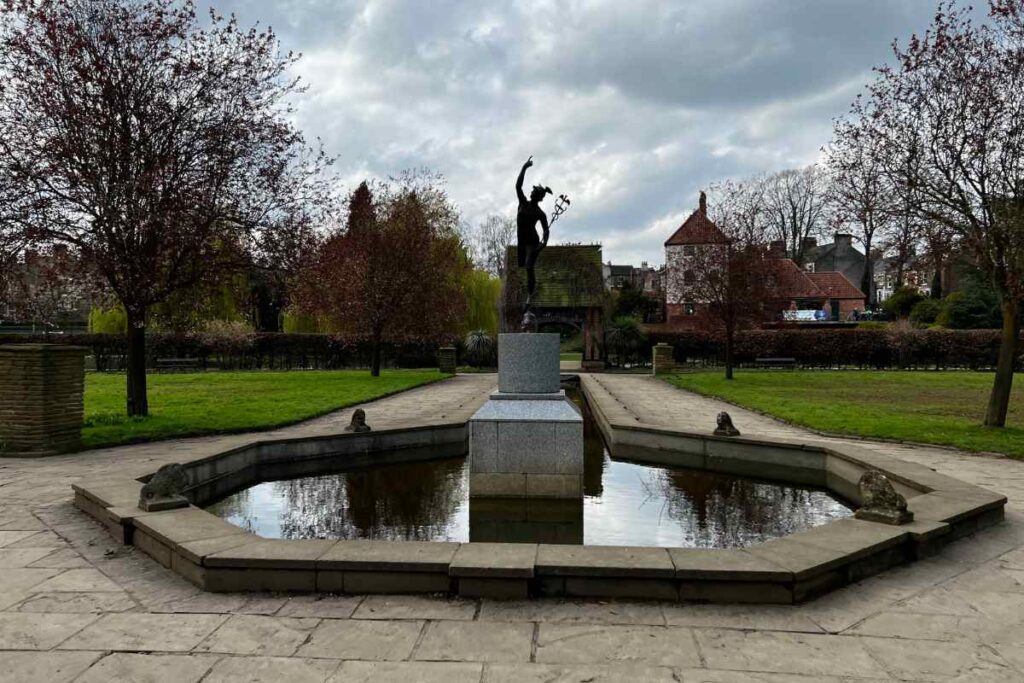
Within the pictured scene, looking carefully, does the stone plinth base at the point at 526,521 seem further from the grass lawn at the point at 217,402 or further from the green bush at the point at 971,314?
the green bush at the point at 971,314

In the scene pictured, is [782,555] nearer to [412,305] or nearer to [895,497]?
[895,497]

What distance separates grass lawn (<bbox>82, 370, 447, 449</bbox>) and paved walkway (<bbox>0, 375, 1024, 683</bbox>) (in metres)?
6.28

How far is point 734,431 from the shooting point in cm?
798

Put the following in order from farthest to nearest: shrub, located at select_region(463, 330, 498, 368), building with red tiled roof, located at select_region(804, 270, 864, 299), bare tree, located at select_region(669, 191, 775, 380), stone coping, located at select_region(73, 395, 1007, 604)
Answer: building with red tiled roof, located at select_region(804, 270, 864, 299)
shrub, located at select_region(463, 330, 498, 368)
bare tree, located at select_region(669, 191, 775, 380)
stone coping, located at select_region(73, 395, 1007, 604)

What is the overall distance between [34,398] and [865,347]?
3293cm

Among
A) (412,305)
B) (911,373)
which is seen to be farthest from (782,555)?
(911,373)

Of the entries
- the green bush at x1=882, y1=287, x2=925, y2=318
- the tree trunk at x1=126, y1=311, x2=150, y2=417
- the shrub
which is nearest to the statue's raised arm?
the tree trunk at x1=126, y1=311, x2=150, y2=417

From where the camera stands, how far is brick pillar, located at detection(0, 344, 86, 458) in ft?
27.6

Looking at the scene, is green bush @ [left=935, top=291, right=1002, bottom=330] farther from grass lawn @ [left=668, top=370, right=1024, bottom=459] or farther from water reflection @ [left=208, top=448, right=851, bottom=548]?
water reflection @ [left=208, top=448, right=851, bottom=548]

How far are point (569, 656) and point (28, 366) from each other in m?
9.03

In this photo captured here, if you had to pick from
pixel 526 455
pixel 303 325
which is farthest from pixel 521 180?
pixel 303 325

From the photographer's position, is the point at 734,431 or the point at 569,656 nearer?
the point at 569,656

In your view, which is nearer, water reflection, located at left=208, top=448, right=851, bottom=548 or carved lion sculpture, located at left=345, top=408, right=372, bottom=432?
water reflection, located at left=208, top=448, right=851, bottom=548

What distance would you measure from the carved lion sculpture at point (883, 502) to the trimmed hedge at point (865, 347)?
24845 mm
